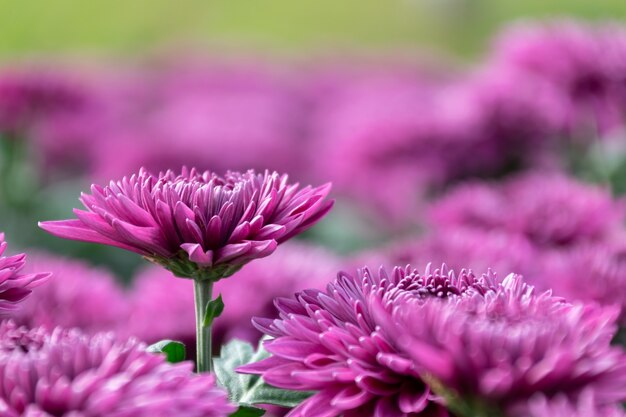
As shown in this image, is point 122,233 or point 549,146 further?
point 549,146

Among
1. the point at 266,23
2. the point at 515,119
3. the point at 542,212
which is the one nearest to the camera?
the point at 542,212

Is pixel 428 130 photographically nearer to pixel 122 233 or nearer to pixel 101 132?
pixel 101 132

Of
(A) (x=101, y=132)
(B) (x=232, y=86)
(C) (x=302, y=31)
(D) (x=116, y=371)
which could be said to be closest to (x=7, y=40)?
(B) (x=232, y=86)

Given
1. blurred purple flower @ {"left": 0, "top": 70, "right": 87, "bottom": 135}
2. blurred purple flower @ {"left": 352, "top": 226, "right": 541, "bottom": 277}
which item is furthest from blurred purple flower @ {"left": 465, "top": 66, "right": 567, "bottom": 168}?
blurred purple flower @ {"left": 0, "top": 70, "right": 87, "bottom": 135}

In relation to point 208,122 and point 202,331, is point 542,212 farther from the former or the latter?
point 208,122

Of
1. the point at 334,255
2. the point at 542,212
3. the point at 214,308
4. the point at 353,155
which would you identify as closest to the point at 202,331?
the point at 214,308

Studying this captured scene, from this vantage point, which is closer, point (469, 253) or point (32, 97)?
point (469, 253)

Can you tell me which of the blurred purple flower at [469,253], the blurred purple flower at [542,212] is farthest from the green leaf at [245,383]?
the blurred purple flower at [542,212]
